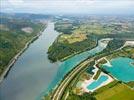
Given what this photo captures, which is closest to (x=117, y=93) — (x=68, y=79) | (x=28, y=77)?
(x=68, y=79)

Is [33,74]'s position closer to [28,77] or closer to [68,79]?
[28,77]

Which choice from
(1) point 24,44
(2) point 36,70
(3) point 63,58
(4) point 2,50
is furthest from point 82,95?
(1) point 24,44

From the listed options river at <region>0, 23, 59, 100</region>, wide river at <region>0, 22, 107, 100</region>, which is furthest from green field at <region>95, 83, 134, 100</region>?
river at <region>0, 23, 59, 100</region>

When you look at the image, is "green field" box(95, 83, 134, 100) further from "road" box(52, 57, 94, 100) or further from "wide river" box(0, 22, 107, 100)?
"wide river" box(0, 22, 107, 100)

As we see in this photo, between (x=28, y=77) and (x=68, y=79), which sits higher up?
(x=68, y=79)

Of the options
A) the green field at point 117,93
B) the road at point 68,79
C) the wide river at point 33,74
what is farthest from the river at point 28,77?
the green field at point 117,93

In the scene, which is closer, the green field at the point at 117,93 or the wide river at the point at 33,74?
the green field at the point at 117,93

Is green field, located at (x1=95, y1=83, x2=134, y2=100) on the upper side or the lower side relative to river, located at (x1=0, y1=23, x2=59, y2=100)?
upper

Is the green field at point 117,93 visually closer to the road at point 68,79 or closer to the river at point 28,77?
the road at point 68,79

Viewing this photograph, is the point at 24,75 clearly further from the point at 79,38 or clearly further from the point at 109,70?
the point at 79,38
